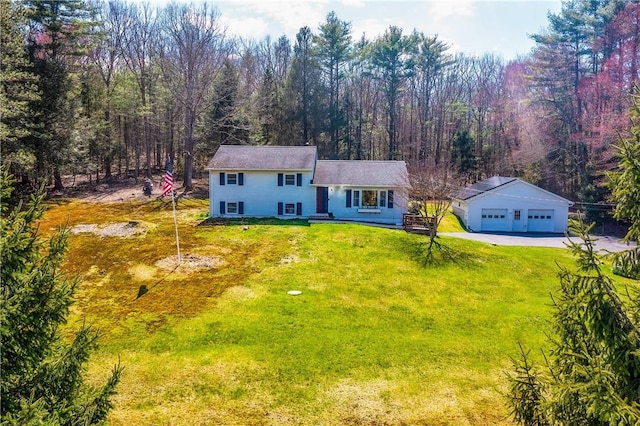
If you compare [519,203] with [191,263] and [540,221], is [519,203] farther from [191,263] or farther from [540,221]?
[191,263]

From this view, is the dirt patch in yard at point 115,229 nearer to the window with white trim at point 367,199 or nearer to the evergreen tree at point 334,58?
the window with white trim at point 367,199

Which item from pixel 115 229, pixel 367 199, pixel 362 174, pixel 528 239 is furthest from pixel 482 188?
pixel 115 229

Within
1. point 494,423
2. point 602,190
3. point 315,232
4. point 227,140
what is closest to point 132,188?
point 227,140

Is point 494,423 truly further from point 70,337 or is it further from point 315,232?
point 315,232

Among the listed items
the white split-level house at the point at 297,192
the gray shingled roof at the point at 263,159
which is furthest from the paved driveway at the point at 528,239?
the gray shingled roof at the point at 263,159

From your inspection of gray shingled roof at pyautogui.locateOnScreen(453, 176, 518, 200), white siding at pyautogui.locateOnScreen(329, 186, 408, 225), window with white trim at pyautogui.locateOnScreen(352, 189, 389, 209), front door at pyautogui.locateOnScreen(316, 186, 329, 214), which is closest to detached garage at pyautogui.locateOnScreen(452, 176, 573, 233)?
gray shingled roof at pyautogui.locateOnScreen(453, 176, 518, 200)

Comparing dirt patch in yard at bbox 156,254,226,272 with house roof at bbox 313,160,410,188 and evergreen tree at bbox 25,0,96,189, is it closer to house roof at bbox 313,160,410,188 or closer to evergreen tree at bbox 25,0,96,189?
house roof at bbox 313,160,410,188
